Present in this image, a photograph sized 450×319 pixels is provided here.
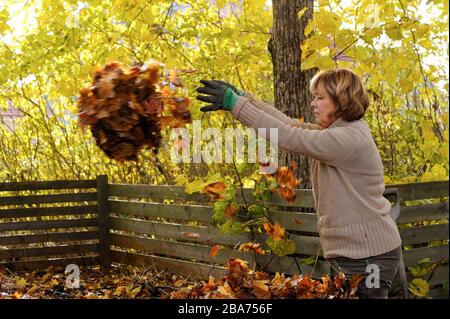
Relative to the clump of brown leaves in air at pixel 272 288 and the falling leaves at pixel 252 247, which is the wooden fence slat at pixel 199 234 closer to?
the falling leaves at pixel 252 247

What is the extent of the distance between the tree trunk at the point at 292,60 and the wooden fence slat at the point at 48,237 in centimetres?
298

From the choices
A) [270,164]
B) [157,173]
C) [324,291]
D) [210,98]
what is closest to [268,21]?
[270,164]

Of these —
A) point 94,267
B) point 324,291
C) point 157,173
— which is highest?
point 157,173

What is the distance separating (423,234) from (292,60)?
1.49 metres

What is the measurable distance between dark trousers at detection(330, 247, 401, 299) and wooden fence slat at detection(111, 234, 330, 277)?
63.6 inches

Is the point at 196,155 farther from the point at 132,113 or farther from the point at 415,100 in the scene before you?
the point at 132,113

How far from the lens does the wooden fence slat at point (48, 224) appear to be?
7.09 m

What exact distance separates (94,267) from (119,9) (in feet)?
10.0

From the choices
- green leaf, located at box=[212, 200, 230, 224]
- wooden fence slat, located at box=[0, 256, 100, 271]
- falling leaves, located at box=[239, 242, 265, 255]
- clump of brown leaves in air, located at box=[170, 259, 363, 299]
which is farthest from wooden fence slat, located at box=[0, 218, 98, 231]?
clump of brown leaves in air, located at box=[170, 259, 363, 299]

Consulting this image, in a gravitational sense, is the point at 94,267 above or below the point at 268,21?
below

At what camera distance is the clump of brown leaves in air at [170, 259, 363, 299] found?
2967mm

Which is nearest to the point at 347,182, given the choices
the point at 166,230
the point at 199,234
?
the point at 199,234

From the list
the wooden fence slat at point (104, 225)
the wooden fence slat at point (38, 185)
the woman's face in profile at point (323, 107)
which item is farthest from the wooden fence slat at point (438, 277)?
the wooden fence slat at point (38, 185)

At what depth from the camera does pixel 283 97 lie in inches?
200
